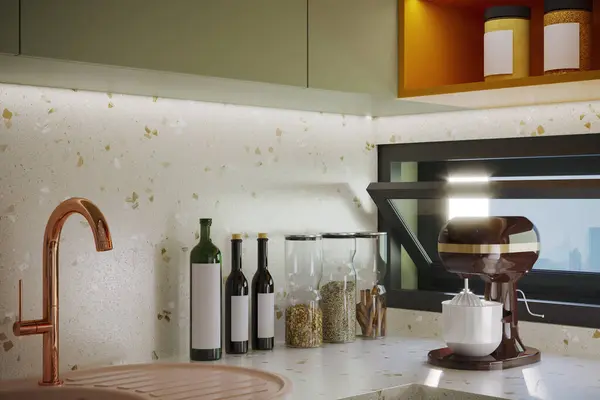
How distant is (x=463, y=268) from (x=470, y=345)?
195 millimetres

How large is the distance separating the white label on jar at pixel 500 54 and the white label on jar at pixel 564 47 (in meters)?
0.12

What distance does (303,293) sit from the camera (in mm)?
2432

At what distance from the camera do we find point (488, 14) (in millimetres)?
2197

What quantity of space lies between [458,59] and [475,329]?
29.8 inches

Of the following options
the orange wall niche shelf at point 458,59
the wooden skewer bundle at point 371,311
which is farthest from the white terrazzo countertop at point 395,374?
the orange wall niche shelf at point 458,59

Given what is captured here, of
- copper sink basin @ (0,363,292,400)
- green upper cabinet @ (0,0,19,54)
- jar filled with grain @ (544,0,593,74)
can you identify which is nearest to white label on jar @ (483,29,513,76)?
jar filled with grain @ (544,0,593,74)

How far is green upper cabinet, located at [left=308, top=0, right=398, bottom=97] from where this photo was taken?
2.09 m

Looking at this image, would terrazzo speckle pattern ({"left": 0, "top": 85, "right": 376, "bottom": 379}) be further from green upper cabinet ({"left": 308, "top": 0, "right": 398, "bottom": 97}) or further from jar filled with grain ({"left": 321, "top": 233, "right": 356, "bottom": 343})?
green upper cabinet ({"left": 308, "top": 0, "right": 398, "bottom": 97})

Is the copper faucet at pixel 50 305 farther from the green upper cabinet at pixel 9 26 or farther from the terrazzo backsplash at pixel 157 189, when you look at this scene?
the green upper cabinet at pixel 9 26

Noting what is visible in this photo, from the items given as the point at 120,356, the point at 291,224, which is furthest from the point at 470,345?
the point at 120,356

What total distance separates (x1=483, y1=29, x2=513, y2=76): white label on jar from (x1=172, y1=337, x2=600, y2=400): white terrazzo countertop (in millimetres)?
724

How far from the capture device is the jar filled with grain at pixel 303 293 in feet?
A: 7.89

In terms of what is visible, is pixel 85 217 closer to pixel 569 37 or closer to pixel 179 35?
pixel 179 35

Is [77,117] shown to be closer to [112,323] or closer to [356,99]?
[112,323]
